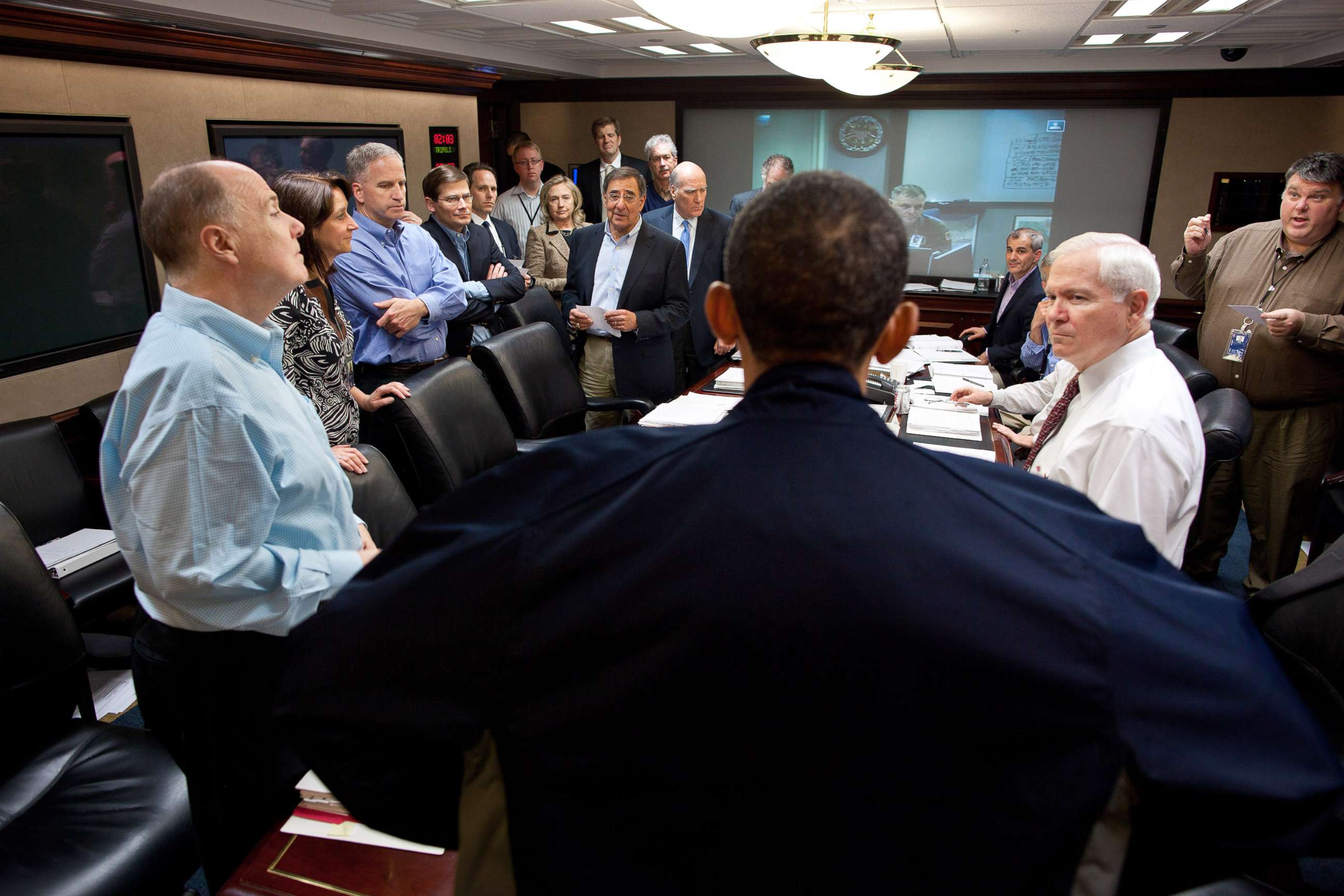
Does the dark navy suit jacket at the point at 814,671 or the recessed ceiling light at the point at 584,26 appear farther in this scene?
the recessed ceiling light at the point at 584,26

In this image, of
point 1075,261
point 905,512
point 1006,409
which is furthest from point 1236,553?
point 905,512

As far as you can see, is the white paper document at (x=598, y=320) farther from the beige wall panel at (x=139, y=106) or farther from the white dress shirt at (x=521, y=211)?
the white dress shirt at (x=521, y=211)

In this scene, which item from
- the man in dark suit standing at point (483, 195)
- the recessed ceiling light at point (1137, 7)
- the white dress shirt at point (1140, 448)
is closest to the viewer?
the white dress shirt at point (1140, 448)

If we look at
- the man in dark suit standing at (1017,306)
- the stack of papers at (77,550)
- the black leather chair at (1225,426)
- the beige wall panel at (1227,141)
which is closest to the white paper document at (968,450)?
the black leather chair at (1225,426)

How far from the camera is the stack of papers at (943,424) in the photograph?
286 cm

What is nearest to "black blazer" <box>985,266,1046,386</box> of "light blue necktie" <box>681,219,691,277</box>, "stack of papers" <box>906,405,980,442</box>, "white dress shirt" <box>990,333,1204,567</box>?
"stack of papers" <box>906,405,980,442</box>

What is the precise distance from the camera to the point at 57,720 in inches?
74.2

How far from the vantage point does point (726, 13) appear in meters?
2.21

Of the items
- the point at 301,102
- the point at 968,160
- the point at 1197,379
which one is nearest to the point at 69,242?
the point at 301,102

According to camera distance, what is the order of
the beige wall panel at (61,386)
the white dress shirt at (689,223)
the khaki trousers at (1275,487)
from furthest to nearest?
the white dress shirt at (689,223) < the beige wall panel at (61,386) < the khaki trousers at (1275,487)

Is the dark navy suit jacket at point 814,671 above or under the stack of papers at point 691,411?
above

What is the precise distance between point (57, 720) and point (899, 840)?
1.99 m

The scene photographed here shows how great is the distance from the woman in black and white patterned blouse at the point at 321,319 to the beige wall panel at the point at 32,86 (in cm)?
190

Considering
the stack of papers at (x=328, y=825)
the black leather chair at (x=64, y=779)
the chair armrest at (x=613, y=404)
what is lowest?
the black leather chair at (x=64, y=779)
